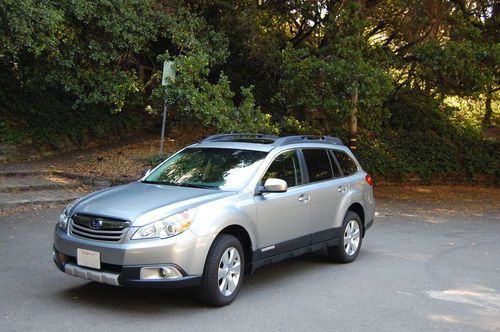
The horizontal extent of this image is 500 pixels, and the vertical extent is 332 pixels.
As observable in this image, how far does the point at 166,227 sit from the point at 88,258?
826 mm

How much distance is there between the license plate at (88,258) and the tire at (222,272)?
1011 mm

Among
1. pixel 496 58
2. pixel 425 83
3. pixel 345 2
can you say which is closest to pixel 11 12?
pixel 345 2

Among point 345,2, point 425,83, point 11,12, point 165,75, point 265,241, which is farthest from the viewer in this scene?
point 425,83

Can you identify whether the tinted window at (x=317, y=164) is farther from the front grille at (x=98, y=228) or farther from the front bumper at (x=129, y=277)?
the front grille at (x=98, y=228)

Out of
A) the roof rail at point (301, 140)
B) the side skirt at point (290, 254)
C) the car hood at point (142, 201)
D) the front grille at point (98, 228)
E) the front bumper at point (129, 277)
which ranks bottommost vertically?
the side skirt at point (290, 254)

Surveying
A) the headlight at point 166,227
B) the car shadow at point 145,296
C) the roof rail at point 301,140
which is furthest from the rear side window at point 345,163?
the headlight at point 166,227

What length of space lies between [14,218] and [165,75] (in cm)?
419

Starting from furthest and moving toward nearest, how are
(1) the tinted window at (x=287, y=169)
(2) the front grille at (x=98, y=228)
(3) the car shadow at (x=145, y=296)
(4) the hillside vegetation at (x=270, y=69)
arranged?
(4) the hillside vegetation at (x=270, y=69) < (1) the tinted window at (x=287, y=169) < (3) the car shadow at (x=145, y=296) < (2) the front grille at (x=98, y=228)

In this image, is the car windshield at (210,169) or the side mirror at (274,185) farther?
the car windshield at (210,169)

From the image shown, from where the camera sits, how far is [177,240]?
5.18 meters

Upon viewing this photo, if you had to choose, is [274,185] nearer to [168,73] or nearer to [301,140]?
[301,140]

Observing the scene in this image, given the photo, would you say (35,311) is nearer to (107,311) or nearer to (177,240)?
(107,311)

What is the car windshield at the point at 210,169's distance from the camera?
6.27 m

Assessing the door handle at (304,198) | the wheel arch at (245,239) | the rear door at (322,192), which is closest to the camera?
the wheel arch at (245,239)
